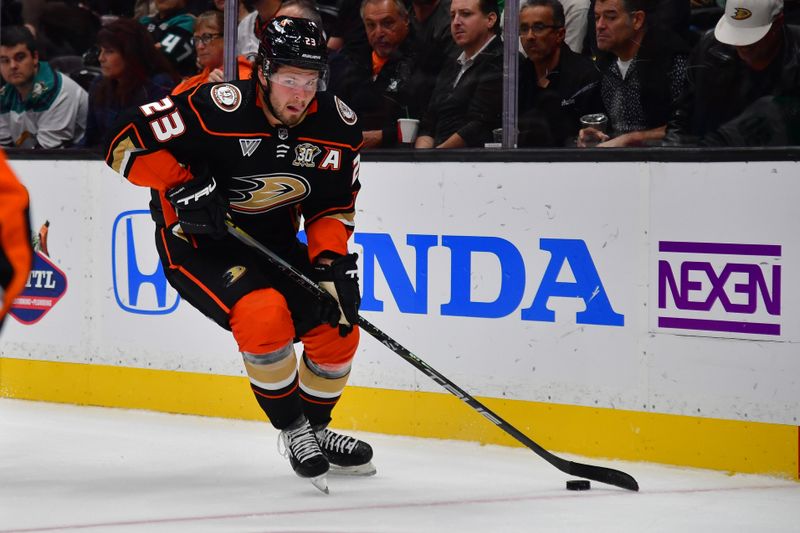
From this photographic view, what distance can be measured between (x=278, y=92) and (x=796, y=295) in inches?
57.8

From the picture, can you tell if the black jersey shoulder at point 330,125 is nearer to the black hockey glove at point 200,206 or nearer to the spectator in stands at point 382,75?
the black hockey glove at point 200,206

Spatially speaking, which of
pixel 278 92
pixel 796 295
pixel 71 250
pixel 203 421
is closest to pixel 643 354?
pixel 796 295

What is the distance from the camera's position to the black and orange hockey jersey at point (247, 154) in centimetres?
343

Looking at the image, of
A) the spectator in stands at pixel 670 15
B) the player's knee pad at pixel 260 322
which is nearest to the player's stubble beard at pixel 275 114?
the player's knee pad at pixel 260 322

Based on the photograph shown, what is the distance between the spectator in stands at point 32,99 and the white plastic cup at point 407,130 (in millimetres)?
1371

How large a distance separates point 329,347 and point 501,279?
0.67 m

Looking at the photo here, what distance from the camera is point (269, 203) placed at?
140 inches

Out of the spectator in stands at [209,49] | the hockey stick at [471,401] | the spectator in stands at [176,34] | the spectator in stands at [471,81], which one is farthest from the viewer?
the spectator in stands at [176,34]

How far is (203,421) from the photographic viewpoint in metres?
4.57

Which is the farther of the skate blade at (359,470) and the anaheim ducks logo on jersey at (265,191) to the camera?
the skate blade at (359,470)

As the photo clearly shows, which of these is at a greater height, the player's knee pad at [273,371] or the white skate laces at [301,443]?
the player's knee pad at [273,371]

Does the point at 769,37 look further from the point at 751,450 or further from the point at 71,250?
the point at 71,250

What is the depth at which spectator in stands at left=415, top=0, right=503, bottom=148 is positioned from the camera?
4.10m

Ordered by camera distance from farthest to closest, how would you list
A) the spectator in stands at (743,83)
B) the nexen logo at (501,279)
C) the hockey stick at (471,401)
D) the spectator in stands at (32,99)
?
the spectator in stands at (32,99)
the nexen logo at (501,279)
the spectator in stands at (743,83)
the hockey stick at (471,401)
